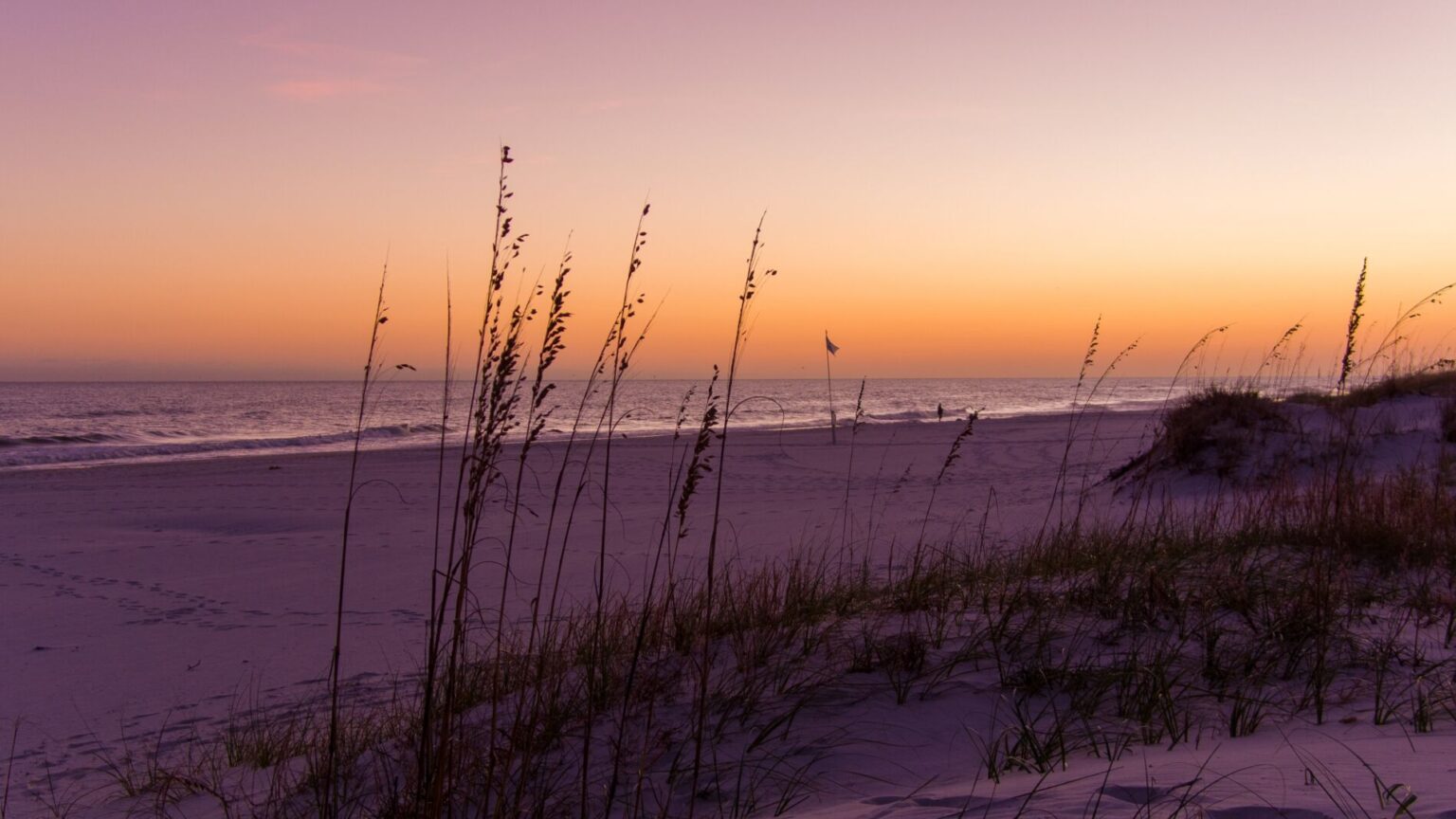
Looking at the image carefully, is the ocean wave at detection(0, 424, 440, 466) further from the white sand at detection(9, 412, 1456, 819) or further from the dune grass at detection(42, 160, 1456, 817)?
the dune grass at detection(42, 160, 1456, 817)

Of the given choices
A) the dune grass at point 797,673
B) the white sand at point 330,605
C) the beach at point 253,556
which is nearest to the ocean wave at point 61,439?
the beach at point 253,556

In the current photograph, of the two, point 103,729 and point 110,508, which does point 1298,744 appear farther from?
point 110,508

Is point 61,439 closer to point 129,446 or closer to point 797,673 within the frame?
point 129,446

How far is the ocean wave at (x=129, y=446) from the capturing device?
23.6 meters

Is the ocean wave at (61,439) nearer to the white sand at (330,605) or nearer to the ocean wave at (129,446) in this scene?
the ocean wave at (129,446)

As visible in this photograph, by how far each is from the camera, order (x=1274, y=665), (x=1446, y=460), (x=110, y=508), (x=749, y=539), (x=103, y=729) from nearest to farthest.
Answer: (x=1274, y=665)
(x=103, y=729)
(x=1446, y=460)
(x=749, y=539)
(x=110, y=508)

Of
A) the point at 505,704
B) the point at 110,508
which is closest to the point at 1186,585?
the point at 505,704

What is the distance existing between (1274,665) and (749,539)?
7425 millimetres

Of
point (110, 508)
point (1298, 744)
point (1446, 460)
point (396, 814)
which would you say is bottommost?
point (110, 508)

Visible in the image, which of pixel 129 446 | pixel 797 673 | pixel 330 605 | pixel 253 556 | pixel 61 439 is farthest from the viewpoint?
pixel 61 439

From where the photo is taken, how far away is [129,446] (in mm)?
26953

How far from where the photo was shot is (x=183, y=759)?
13.4ft

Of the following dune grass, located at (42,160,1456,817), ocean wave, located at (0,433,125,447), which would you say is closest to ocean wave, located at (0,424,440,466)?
ocean wave, located at (0,433,125,447)

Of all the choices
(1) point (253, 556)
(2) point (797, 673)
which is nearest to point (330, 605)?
(1) point (253, 556)
